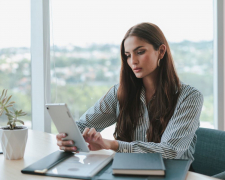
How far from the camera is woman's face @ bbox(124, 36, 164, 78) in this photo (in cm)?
162

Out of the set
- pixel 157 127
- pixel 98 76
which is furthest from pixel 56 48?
pixel 157 127

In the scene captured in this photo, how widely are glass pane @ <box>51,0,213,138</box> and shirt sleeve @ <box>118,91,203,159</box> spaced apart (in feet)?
3.27

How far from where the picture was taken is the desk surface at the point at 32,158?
1054 millimetres

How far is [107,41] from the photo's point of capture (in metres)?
2.47

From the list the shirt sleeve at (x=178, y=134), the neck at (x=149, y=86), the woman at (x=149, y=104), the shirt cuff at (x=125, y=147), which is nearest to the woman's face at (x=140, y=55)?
the woman at (x=149, y=104)

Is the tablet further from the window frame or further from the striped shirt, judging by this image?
the window frame

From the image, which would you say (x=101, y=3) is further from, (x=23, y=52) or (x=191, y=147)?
(x=191, y=147)

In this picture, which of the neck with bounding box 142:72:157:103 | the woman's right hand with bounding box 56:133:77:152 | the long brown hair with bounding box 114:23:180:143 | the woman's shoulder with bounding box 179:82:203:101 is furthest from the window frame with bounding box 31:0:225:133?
the woman's shoulder with bounding box 179:82:203:101

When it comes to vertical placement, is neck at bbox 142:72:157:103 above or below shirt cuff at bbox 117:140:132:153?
above

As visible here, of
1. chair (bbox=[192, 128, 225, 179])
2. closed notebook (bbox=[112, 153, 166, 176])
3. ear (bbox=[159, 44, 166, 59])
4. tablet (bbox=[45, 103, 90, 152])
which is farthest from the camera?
ear (bbox=[159, 44, 166, 59])

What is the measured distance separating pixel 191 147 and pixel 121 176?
0.71 meters

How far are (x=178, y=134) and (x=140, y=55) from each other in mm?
457

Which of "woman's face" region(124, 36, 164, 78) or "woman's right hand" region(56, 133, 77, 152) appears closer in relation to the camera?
"woman's right hand" region(56, 133, 77, 152)

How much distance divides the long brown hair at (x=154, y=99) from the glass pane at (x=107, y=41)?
0.64 metres
